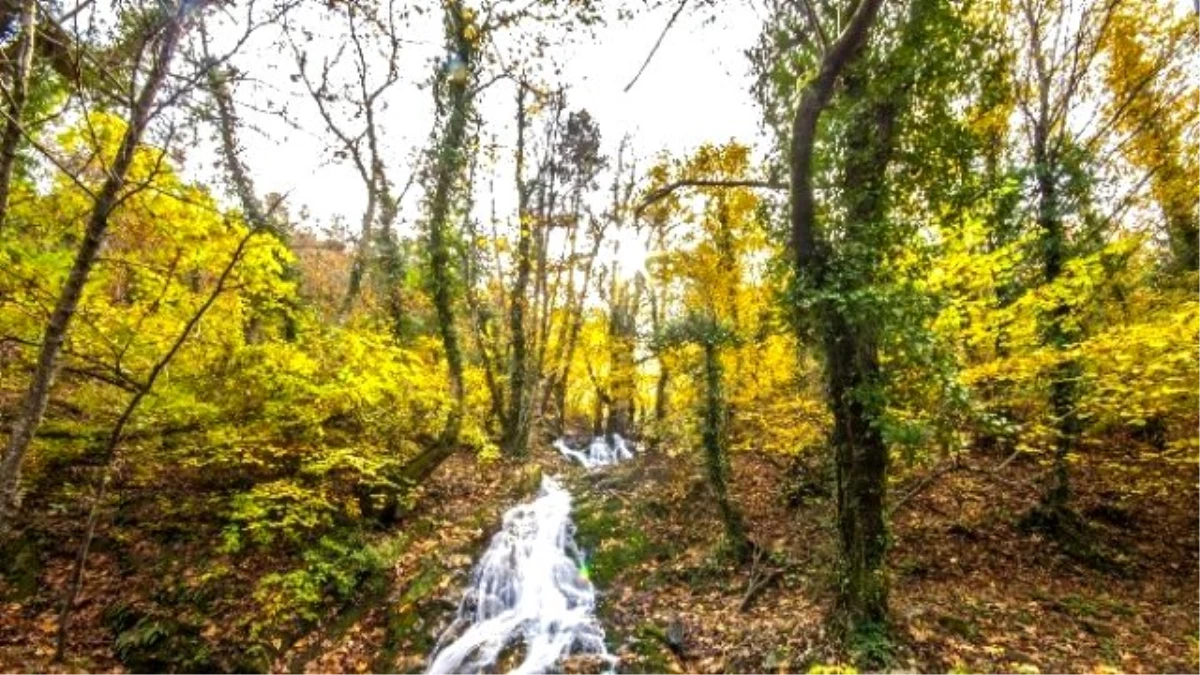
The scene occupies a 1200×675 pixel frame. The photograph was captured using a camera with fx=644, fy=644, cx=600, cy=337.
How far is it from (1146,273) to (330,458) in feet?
52.6

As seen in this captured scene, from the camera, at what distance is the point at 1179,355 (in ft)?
20.4

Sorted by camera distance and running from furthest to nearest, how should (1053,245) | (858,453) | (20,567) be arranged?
(1053,245)
(20,567)
(858,453)

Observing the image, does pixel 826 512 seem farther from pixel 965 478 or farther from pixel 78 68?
pixel 78 68

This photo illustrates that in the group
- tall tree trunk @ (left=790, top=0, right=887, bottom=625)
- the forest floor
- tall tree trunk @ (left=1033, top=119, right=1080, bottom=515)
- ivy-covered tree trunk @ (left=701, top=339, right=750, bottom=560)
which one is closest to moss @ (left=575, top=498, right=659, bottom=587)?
the forest floor

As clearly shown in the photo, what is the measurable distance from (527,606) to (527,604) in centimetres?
5

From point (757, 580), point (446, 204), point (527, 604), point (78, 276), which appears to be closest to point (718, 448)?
point (757, 580)

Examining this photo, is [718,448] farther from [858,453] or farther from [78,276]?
[78,276]

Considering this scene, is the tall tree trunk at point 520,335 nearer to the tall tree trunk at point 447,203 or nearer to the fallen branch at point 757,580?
the tall tree trunk at point 447,203

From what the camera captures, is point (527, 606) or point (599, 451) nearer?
point (527, 606)

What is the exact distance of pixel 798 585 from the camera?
8984 mm

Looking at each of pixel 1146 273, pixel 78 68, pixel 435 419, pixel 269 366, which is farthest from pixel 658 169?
pixel 1146 273

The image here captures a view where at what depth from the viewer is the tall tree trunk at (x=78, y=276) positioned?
16.1 ft

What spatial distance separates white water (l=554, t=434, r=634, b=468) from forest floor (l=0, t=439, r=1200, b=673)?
26.4 feet

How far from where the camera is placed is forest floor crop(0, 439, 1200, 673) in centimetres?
704
